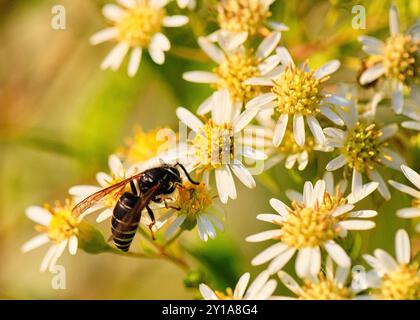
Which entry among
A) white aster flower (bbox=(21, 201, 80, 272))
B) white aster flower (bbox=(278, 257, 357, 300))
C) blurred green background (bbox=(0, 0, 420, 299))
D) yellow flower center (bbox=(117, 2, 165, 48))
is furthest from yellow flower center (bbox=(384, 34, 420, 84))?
white aster flower (bbox=(21, 201, 80, 272))

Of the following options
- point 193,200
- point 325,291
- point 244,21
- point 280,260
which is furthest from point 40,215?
point 325,291

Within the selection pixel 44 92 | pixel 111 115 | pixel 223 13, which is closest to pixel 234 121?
pixel 223 13

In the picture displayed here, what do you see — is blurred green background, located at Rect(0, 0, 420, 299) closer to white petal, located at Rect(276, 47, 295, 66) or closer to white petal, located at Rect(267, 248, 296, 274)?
white petal, located at Rect(276, 47, 295, 66)

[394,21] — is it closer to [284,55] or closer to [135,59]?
[284,55]

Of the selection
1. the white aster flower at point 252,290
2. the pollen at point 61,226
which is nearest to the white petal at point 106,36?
the pollen at point 61,226
